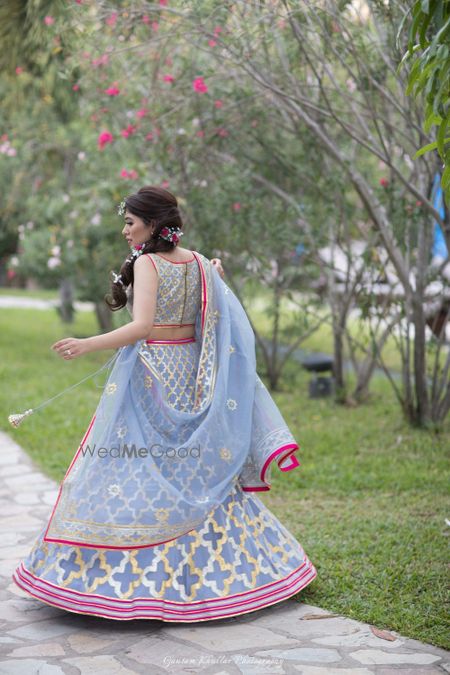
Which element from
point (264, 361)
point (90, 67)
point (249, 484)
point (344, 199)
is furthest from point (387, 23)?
point (264, 361)

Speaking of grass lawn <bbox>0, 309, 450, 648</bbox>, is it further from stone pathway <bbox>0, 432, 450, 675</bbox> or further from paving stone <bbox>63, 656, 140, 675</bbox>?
paving stone <bbox>63, 656, 140, 675</bbox>

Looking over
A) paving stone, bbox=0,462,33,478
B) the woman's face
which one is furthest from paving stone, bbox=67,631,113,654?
paving stone, bbox=0,462,33,478

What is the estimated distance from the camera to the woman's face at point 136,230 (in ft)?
12.6

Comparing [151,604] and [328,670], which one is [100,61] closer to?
[151,604]

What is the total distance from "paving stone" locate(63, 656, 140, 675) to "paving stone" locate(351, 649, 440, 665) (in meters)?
0.82

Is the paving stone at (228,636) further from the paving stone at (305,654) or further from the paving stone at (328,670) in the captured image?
the paving stone at (328,670)

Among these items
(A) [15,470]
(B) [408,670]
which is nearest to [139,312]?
(B) [408,670]

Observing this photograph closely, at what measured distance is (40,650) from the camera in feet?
11.2

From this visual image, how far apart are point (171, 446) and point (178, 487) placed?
17cm

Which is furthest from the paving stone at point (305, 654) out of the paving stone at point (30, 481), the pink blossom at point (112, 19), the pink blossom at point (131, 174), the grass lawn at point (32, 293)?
the grass lawn at point (32, 293)

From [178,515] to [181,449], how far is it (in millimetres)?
265

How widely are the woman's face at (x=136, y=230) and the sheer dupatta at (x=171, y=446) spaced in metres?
0.29

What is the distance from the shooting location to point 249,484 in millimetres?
3918

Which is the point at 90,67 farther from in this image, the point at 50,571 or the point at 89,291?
the point at 89,291
